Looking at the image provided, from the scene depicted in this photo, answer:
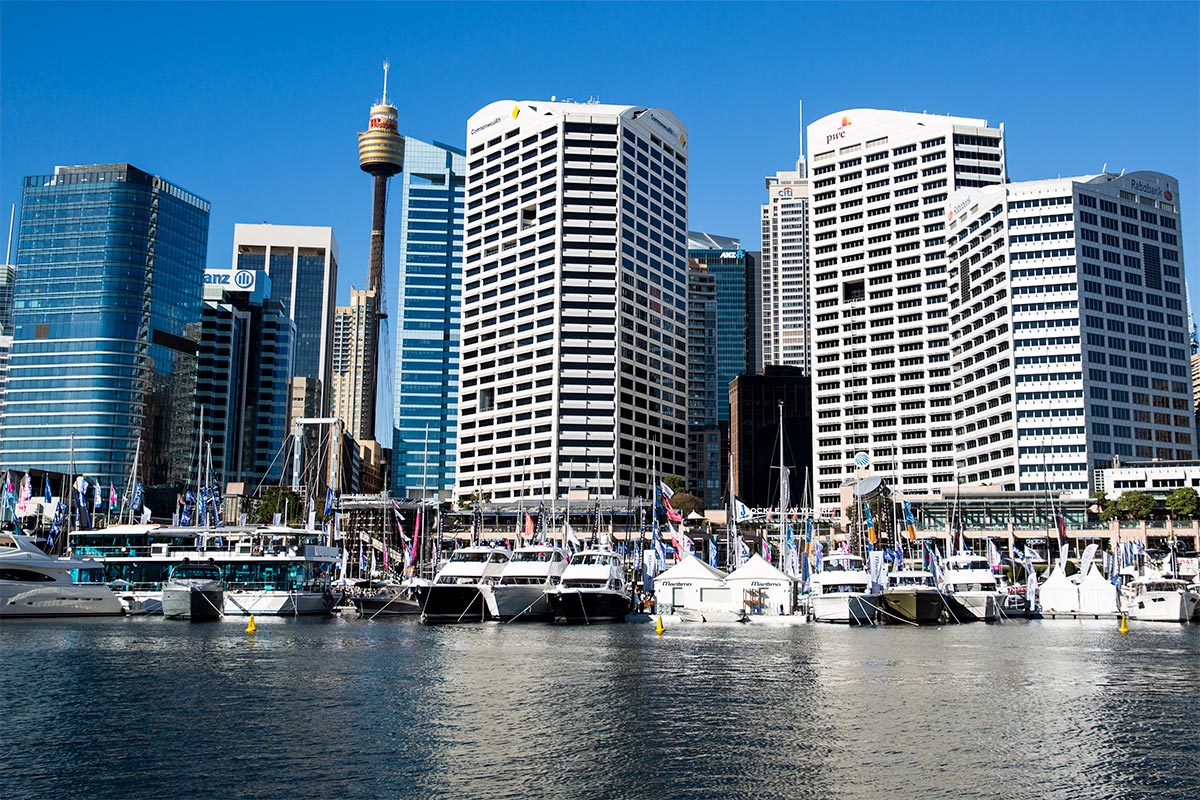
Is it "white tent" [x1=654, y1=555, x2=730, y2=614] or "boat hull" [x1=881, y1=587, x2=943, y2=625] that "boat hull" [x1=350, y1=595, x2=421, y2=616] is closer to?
"white tent" [x1=654, y1=555, x2=730, y2=614]

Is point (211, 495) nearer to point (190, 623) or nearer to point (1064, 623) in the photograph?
point (190, 623)

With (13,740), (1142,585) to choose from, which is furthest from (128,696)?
(1142,585)

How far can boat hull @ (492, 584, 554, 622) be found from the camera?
11550 centimetres

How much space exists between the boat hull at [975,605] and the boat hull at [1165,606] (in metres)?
16.0

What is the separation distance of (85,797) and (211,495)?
131 metres

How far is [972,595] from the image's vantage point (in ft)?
398

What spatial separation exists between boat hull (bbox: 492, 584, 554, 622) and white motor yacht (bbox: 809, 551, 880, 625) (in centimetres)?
2645

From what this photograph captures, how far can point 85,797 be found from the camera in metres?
35.4

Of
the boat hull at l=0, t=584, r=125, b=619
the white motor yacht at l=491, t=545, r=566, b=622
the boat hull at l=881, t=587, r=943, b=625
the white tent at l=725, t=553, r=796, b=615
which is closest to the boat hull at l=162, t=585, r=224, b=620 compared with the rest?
the boat hull at l=0, t=584, r=125, b=619

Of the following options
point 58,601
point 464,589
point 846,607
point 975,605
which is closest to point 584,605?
point 464,589

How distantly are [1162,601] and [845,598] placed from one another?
36.9 meters

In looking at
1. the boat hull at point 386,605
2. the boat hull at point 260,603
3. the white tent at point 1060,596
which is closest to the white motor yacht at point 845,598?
the white tent at point 1060,596

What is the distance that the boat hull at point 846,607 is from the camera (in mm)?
111000

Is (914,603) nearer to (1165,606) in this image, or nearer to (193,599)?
(1165,606)
